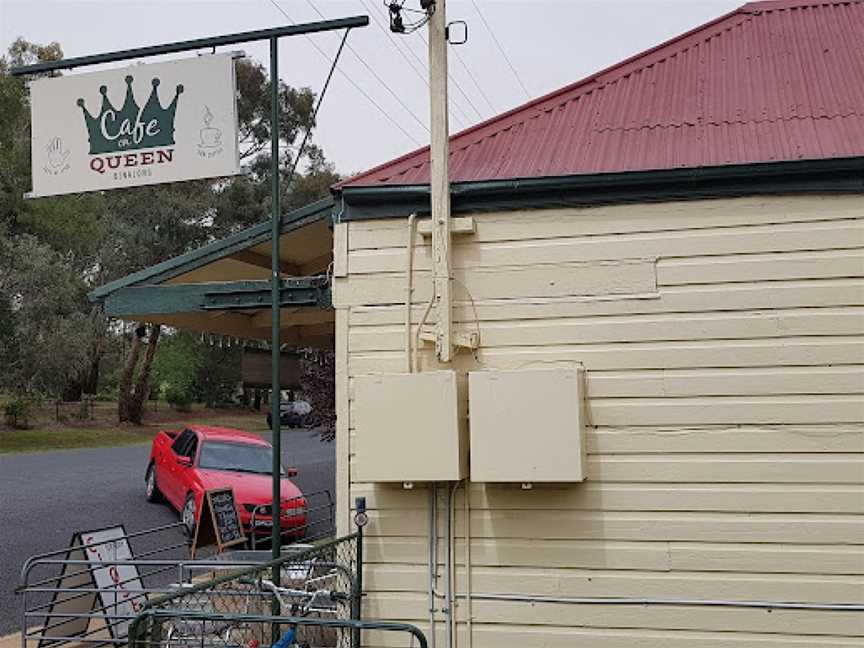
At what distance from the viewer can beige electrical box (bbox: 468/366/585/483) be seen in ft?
15.7

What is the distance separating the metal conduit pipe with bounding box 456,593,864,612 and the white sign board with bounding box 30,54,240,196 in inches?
121

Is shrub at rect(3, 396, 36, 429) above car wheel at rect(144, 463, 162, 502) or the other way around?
above

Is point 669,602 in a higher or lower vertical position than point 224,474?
lower

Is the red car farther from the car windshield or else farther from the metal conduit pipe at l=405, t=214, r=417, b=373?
the metal conduit pipe at l=405, t=214, r=417, b=373

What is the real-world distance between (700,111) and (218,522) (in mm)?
5814

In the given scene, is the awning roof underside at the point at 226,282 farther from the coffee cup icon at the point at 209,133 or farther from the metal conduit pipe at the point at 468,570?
the metal conduit pipe at the point at 468,570

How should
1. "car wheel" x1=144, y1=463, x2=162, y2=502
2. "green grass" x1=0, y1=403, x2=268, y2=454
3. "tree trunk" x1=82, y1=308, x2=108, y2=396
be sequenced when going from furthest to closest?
1. "tree trunk" x1=82, y1=308, x2=108, y2=396
2. "green grass" x1=0, y1=403, x2=268, y2=454
3. "car wheel" x1=144, y1=463, x2=162, y2=502

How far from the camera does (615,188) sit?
16.8ft

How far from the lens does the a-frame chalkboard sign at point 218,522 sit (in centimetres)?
873

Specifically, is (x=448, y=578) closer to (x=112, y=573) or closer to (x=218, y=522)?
(x=112, y=573)

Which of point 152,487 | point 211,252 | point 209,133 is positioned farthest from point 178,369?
point 209,133

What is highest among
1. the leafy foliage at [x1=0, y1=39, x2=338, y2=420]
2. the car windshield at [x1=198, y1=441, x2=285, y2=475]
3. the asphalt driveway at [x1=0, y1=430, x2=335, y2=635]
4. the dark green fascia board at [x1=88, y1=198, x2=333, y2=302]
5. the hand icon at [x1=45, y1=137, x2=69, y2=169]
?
the leafy foliage at [x1=0, y1=39, x2=338, y2=420]

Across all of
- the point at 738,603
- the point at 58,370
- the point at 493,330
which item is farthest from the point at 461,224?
the point at 58,370

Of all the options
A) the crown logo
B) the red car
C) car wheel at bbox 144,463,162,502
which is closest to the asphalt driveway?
car wheel at bbox 144,463,162,502
